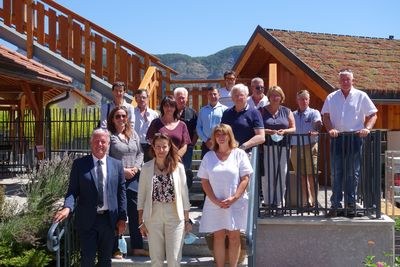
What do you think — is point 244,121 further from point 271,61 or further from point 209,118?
point 271,61

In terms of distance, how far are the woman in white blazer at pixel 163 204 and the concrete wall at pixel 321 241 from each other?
1.52 meters

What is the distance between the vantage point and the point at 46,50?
10.9 meters

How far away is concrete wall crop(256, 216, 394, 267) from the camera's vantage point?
6.21 meters

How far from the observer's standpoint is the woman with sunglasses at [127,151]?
570 centimetres

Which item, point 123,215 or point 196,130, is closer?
point 123,215

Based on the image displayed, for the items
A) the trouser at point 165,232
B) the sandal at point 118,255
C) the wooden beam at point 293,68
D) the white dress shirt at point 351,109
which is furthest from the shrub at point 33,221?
the wooden beam at point 293,68

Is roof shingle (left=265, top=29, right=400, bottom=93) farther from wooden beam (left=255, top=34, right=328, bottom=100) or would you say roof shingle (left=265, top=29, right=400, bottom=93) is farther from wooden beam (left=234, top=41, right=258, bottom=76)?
wooden beam (left=234, top=41, right=258, bottom=76)

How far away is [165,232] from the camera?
5.14 m

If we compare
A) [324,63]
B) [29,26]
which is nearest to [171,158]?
[29,26]

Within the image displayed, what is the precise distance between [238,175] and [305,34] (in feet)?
29.2

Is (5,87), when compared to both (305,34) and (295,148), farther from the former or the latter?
(295,148)

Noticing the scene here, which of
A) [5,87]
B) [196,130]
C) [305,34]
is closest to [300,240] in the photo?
[196,130]

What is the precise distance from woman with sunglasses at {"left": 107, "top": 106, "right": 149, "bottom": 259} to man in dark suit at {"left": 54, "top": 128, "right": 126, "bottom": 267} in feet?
1.89

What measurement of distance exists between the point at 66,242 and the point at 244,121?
231cm
